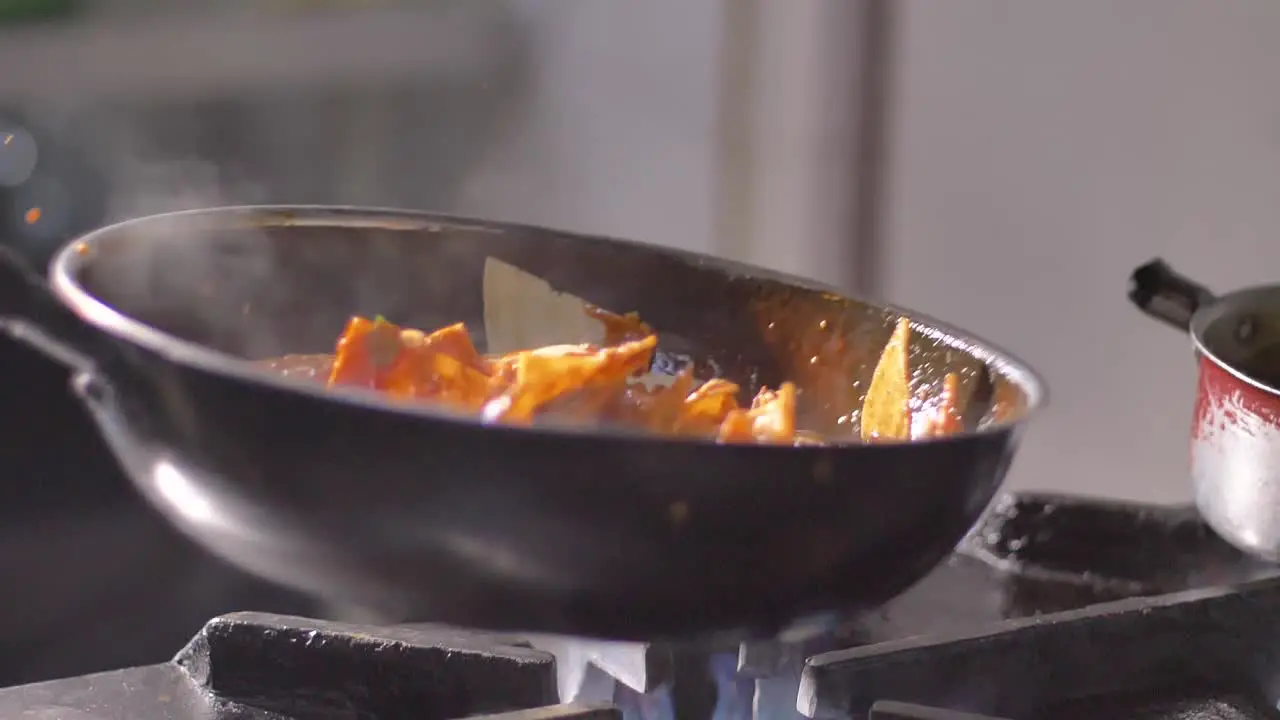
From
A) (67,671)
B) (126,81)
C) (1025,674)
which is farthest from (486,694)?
(126,81)

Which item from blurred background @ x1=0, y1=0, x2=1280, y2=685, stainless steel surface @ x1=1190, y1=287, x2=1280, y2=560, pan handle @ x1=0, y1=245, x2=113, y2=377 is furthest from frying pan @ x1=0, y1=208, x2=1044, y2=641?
blurred background @ x1=0, y1=0, x2=1280, y2=685

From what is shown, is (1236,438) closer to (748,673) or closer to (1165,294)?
(1165,294)

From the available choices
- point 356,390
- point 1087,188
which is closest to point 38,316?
point 356,390

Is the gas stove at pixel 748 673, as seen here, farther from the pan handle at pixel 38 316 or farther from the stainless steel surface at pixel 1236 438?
the pan handle at pixel 38 316

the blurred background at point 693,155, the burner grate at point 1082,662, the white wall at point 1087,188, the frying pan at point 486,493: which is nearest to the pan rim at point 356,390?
the frying pan at point 486,493

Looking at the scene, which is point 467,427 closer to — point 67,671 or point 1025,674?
point 1025,674

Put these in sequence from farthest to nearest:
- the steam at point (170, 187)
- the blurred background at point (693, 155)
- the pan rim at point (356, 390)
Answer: the steam at point (170, 187) → the blurred background at point (693, 155) → the pan rim at point (356, 390)
